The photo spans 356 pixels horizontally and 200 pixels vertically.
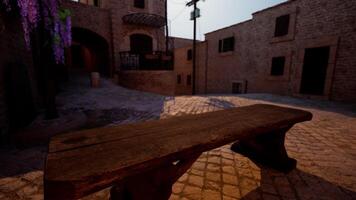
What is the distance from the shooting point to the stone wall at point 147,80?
1067 cm

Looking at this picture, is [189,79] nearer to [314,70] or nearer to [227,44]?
[227,44]

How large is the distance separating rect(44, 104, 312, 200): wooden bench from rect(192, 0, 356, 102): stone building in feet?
26.5

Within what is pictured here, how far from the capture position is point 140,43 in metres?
Result: 13.0

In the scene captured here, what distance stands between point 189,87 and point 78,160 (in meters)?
17.9

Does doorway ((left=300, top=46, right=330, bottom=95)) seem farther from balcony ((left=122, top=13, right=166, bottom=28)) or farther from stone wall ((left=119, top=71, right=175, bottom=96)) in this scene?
balcony ((left=122, top=13, right=166, bottom=28))

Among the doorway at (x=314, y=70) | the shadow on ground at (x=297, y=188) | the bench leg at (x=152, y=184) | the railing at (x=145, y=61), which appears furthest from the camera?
the railing at (x=145, y=61)

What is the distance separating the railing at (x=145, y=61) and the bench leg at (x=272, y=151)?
33.3 ft

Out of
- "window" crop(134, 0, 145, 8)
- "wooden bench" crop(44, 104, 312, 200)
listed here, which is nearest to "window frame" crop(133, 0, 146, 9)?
"window" crop(134, 0, 145, 8)

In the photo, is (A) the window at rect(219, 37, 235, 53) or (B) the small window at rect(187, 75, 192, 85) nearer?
(A) the window at rect(219, 37, 235, 53)

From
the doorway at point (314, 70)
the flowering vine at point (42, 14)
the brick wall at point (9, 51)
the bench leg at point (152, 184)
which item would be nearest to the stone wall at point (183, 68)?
the doorway at point (314, 70)

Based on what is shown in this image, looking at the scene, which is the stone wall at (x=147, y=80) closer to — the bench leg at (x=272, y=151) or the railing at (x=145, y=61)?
the railing at (x=145, y=61)

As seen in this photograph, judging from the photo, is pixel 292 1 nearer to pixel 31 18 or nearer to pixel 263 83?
pixel 263 83

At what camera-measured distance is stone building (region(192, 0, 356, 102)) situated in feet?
23.6

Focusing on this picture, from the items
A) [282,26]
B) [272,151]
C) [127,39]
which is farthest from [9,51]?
[282,26]
